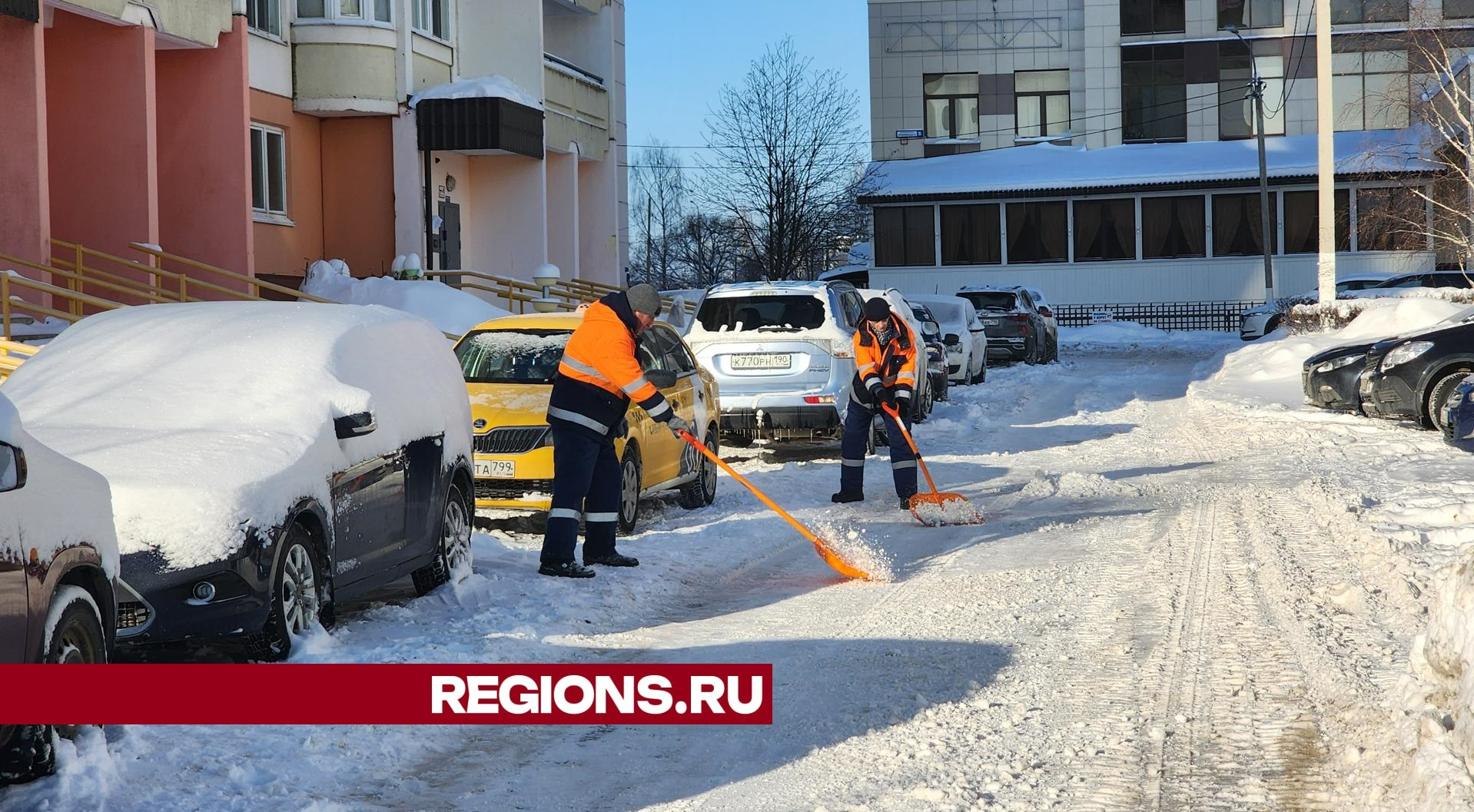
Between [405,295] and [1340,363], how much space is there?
1335 cm

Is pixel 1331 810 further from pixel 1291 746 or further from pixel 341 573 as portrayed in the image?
pixel 341 573

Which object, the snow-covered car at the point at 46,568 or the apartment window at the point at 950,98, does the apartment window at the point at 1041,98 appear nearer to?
the apartment window at the point at 950,98

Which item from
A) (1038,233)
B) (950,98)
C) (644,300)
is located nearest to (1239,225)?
(1038,233)

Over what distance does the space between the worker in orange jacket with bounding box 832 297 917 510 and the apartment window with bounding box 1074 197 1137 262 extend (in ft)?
134

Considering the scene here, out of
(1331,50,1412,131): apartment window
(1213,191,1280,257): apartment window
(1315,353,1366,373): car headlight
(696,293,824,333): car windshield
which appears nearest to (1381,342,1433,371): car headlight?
(1315,353,1366,373): car headlight

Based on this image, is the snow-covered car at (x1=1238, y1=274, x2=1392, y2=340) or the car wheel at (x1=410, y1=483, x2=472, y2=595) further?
the snow-covered car at (x1=1238, y1=274, x2=1392, y2=340)

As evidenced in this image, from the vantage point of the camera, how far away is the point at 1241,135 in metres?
60.3

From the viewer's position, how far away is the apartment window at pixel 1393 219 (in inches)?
→ 1431

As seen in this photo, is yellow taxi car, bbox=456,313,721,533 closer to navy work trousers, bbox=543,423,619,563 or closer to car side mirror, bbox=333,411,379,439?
navy work trousers, bbox=543,423,619,563

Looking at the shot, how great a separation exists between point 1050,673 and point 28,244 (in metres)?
15.4

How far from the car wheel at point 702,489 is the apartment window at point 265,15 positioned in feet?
48.6

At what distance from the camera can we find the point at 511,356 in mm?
12109

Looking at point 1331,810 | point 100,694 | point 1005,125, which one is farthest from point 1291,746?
point 1005,125

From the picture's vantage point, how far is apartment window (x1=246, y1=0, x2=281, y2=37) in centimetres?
2466
